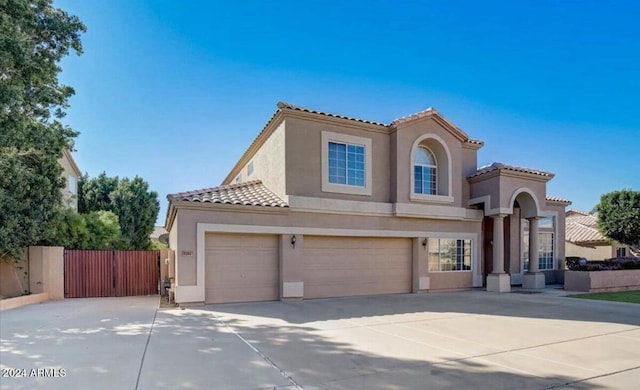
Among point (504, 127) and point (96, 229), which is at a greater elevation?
point (504, 127)

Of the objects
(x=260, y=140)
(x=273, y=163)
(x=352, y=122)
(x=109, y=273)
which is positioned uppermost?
(x=352, y=122)

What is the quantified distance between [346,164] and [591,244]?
2641cm

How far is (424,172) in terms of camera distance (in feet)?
56.1

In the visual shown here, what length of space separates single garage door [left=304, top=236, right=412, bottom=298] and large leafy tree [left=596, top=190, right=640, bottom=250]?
19593 mm

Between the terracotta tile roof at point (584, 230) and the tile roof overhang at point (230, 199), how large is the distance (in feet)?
88.4

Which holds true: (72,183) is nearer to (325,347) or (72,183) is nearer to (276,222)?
(276,222)

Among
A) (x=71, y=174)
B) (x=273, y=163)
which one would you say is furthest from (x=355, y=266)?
(x=71, y=174)

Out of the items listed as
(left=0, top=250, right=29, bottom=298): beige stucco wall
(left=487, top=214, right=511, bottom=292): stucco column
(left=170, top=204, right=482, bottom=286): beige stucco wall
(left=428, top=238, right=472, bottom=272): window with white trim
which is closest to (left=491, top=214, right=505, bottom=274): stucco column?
(left=487, top=214, right=511, bottom=292): stucco column

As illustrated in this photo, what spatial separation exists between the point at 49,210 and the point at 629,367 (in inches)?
709

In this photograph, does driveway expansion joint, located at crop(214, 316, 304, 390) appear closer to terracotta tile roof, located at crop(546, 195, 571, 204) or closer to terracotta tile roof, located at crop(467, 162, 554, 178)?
terracotta tile roof, located at crop(467, 162, 554, 178)

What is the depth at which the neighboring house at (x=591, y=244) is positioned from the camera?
29.6 meters

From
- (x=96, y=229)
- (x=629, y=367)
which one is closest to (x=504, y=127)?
(x=629, y=367)

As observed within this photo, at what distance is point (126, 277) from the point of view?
15852mm

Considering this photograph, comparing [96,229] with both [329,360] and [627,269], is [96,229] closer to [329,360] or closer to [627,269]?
[329,360]
